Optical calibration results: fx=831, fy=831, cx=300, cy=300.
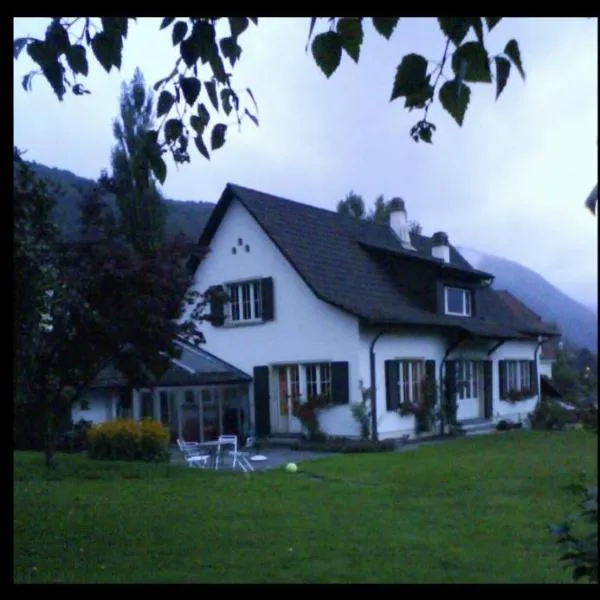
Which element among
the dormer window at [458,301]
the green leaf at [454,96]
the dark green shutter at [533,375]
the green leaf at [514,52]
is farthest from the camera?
the dark green shutter at [533,375]

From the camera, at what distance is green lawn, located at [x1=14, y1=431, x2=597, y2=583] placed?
5.83 meters

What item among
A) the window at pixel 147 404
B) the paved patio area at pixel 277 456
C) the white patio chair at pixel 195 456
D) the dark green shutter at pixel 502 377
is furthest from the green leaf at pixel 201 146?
the dark green shutter at pixel 502 377

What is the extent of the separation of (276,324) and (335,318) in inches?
67.6

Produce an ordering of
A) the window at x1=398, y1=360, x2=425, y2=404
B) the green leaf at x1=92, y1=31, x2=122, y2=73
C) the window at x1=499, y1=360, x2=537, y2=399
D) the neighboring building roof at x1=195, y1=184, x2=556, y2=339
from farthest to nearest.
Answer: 1. the window at x1=499, y1=360, x2=537, y2=399
2. the window at x1=398, y1=360, x2=425, y2=404
3. the neighboring building roof at x1=195, y1=184, x2=556, y2=339
4. the green leaf at x1=92, y1=31, x2=122, y2=73

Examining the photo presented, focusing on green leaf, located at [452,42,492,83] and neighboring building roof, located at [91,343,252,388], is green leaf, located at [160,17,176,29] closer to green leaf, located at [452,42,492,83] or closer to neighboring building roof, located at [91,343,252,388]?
green leaf, located at [452,42,492,83]

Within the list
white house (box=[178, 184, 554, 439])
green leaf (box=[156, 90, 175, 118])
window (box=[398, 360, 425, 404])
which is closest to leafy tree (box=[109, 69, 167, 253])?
green leaf (box=[156, 90, 175, 118])

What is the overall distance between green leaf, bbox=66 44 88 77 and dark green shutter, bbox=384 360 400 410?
16036 millimetres

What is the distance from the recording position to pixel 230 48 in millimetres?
3494

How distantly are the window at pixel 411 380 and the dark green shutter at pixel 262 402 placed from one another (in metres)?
3.15

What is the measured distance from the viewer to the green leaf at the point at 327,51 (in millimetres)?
2822

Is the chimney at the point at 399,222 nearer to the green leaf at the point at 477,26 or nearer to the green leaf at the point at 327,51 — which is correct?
the green leaf at the point at 327,51

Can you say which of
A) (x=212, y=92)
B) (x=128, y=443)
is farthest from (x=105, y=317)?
(x=212, y=92)

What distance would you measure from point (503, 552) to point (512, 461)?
24.6 feet

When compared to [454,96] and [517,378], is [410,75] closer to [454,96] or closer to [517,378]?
[454,96]
